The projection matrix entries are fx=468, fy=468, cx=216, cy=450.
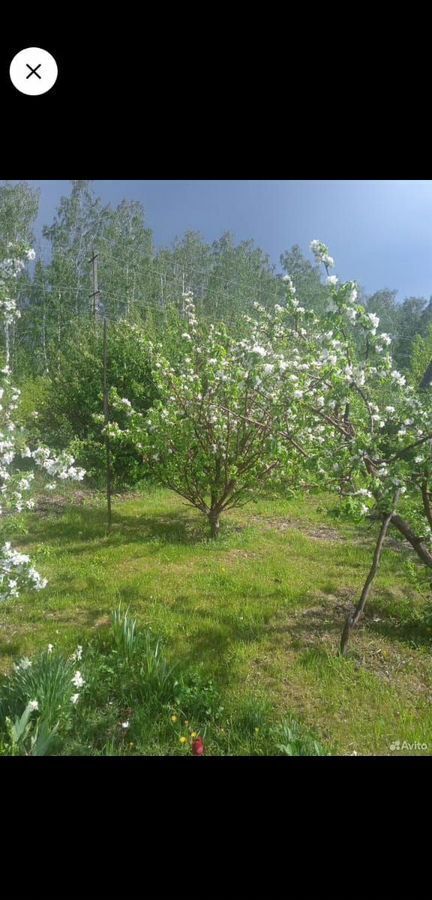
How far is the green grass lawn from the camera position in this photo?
1.98 m

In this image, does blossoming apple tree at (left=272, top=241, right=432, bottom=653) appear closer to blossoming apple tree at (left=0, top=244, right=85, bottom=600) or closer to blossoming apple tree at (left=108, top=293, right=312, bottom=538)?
blossoming apple tree at (left=108, top=293, right=312, bottom=538)

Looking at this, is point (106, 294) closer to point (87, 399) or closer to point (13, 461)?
point (87, 399)

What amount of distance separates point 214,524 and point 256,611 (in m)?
1.03

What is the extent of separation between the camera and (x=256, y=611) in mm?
2549

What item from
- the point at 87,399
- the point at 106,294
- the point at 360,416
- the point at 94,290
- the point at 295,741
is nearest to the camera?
the point at 295,741

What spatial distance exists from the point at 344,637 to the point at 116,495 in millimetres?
1703

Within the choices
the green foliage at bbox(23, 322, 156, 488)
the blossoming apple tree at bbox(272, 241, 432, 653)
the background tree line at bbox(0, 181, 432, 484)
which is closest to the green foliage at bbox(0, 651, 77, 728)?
the green foliage at bbox(23, 322, 156, 488)

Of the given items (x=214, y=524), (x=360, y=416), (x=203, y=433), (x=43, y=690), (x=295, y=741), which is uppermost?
(x=360, y=416)

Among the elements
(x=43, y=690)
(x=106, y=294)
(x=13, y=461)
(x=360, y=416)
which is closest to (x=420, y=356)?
(x=360, y=416)

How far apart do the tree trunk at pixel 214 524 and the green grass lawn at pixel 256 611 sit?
0.38 ft
